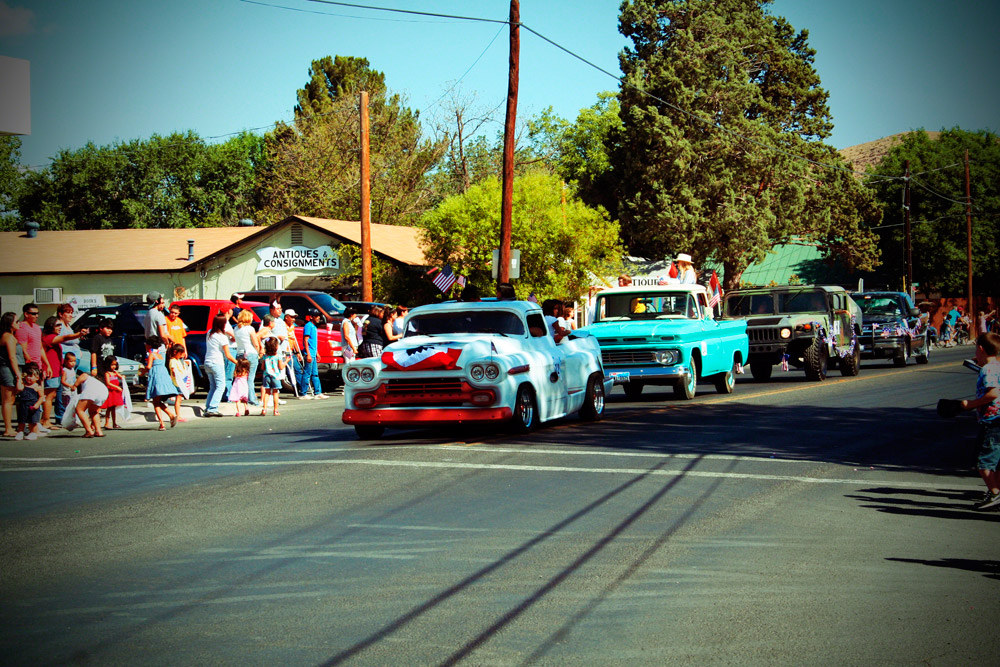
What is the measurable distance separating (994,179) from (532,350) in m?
68.7

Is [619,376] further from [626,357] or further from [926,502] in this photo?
[926,502]

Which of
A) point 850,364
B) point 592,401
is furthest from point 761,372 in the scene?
point 592,401

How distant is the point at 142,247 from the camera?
165ft

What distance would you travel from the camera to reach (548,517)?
8.77 m

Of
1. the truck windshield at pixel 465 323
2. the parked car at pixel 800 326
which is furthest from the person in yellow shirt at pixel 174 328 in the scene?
the parked car at pixel 800 326

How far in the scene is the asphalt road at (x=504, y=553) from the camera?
18.3ft

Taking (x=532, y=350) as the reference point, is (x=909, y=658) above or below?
below

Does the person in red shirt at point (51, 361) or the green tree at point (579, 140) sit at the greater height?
the green tree at point (579, 140)

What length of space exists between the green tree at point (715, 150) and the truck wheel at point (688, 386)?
122 feet

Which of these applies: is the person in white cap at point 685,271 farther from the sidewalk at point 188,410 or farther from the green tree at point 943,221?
the green tree at point 943,221

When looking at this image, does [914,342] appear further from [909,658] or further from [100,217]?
[100,217]

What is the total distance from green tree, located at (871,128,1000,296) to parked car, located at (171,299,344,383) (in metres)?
53.7

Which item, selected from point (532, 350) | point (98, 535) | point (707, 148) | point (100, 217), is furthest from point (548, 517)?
point (100, 217)

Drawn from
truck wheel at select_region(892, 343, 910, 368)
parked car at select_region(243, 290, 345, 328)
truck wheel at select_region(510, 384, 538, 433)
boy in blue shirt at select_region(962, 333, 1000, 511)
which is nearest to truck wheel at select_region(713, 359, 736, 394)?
truck wheel at select_region(510, 384, 538, 433)
